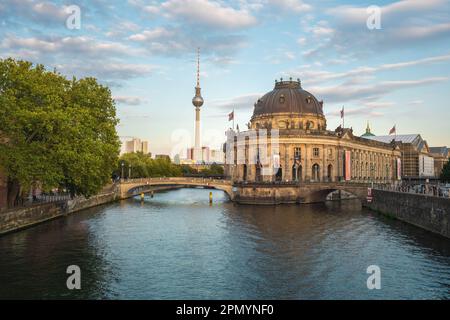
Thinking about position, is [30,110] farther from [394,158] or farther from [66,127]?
[394,158]

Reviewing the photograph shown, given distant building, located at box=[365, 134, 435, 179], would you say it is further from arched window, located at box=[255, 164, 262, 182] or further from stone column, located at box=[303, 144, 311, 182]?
arched window, located at box=[255, 164, 262, 182]

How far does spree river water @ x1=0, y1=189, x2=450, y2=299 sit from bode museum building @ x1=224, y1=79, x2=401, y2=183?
47138 millimetres

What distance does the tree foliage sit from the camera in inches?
1768

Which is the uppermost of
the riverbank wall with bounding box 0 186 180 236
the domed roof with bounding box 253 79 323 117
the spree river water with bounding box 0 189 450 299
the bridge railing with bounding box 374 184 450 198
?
the domed roof with bounding box 253 79 323 117

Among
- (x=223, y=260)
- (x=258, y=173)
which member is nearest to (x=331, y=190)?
(x=258, y=173)

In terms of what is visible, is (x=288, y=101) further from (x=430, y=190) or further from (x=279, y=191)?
(x=430, y=190)

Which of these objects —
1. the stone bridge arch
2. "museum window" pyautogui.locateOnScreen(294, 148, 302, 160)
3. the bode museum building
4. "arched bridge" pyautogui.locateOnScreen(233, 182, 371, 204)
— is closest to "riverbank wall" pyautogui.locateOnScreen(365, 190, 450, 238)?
the stone bridge arch

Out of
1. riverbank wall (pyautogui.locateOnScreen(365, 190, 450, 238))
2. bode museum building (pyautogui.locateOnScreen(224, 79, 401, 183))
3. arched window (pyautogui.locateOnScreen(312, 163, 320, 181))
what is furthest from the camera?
arched window (pyautogui.locateOnScreen(312, 163, 320, 181))

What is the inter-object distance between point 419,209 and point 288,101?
68.4 meters

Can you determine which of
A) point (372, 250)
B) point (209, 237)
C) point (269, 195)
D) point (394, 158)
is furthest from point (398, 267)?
point (394, 158)

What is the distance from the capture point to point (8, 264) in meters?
32.8

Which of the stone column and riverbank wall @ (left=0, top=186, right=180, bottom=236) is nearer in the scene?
riverbank wall @ (left=0, top=186, right=180, bottom=236)

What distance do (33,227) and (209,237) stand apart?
20.5m

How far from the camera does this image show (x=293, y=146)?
105 metres
